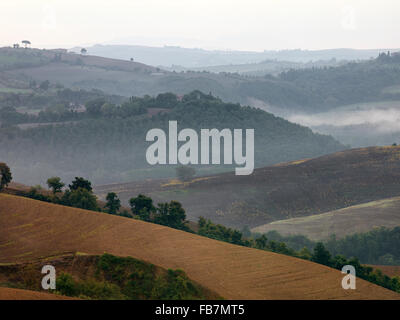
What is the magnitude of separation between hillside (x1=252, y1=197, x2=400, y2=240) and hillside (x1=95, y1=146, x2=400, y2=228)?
1022cm

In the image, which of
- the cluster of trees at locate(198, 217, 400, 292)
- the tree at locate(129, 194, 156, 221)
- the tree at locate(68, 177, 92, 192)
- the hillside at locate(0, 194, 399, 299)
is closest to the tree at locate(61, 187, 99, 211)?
the tree at locate(68, 177, 92, 192)

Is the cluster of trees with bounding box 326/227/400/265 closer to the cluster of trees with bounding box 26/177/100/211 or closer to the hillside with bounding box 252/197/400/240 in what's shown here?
the hillside with bounding box 252/197/400/240

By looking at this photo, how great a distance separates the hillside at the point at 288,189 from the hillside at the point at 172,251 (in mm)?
59197

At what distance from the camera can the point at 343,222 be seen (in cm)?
8419

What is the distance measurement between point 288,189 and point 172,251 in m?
82.9

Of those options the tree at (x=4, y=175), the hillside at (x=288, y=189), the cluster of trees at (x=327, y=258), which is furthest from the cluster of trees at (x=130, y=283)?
the hillside at (x=288, y=189)

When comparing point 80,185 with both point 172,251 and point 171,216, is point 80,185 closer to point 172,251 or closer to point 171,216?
point 171,216

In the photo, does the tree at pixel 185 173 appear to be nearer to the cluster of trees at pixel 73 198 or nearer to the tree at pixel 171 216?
the tree at pixel 171 216

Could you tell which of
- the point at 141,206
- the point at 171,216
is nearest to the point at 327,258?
the point at 171,216

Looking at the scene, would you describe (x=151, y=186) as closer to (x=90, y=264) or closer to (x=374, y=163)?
(x=374, y=163)

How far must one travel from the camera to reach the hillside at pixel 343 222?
79812 millimetres

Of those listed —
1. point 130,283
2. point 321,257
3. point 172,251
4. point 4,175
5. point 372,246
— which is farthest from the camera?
point 372,246

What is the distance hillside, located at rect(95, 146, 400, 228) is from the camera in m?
106
